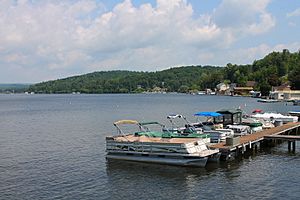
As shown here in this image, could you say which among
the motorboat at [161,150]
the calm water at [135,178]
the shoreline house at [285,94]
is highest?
the shoreline house at [285,94]

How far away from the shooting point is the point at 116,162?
34188 millimetres

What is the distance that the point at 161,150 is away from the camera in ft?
106

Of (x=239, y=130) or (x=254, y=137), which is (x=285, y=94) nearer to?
(x=239, y=130)

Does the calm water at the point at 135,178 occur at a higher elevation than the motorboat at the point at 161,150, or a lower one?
lower

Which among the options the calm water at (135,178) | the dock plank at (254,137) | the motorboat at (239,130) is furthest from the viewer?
the motorboat at (239,130)

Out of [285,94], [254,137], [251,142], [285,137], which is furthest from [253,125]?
[285,94]

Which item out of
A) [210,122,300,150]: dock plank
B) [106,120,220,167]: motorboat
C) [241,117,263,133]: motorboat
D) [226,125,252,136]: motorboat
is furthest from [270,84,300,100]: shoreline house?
[106,120,220,167]: motorboat

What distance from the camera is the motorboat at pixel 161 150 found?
31.2 meters

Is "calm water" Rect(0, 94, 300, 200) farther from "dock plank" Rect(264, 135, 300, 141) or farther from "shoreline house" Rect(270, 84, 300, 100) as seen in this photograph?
"shoreline house" Rect(270, 84, 300, 100)

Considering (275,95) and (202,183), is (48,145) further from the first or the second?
(275,95)

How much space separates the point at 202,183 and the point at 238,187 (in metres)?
2.42

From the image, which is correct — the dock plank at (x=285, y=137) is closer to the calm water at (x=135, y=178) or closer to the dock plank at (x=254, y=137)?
the dock plank at (x=254, y=137)

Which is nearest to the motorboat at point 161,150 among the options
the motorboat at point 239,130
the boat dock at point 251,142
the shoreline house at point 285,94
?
the boat dock at point 251,142

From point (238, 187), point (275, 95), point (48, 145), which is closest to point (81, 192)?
point (238, 187)
